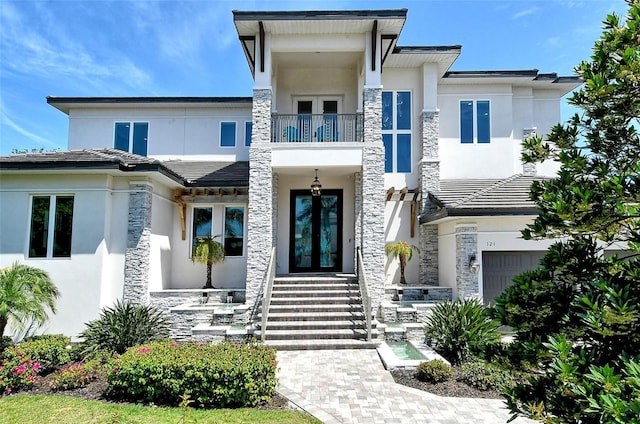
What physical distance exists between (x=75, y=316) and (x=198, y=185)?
554 cm

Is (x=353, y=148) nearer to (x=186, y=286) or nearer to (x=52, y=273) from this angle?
(x=186, y=286)

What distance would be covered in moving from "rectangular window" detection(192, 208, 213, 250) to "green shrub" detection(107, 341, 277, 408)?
759cm

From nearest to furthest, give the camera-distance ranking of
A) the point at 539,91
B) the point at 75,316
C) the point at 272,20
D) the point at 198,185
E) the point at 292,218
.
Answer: the point at 75,316 < the point at 272,20 < the point at 198,185 < the point at 292,218 < the point at 539,91

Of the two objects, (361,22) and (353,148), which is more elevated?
(361,22)

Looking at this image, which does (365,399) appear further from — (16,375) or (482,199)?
(482,199)

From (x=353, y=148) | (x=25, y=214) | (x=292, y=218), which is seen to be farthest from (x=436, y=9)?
(x=25, y=214)

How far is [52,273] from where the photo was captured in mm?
10727

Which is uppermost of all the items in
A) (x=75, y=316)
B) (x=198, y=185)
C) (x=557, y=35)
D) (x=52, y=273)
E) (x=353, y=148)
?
(x=557, y=35)

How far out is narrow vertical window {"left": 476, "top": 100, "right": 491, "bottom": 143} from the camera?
15.3 metres

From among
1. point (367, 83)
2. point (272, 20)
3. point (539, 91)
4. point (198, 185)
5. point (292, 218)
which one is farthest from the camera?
point (539, 91)

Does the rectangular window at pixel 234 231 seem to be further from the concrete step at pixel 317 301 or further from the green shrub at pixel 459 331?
the green shrub at pixel 459 331

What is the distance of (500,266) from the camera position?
12367 millimetres

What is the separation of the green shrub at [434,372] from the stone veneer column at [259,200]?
19.1 ft

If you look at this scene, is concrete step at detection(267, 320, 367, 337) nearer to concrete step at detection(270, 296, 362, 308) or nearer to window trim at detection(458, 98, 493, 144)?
concrete step at detection(270, 296, 362, 308)
